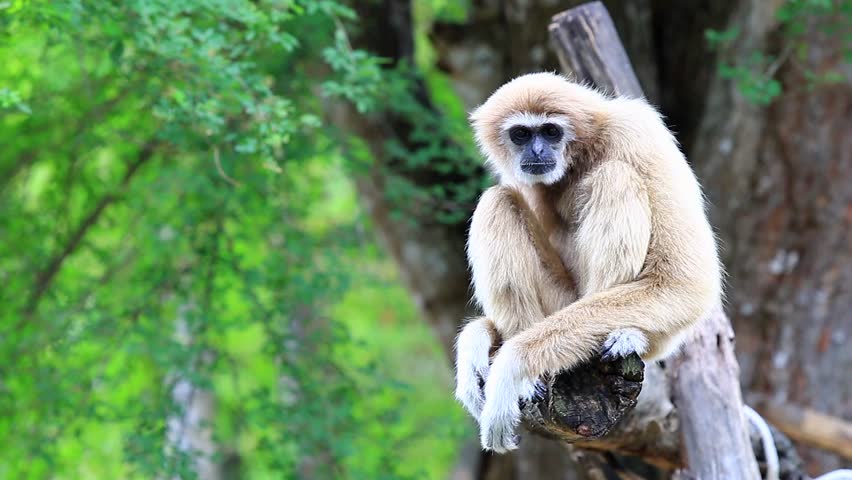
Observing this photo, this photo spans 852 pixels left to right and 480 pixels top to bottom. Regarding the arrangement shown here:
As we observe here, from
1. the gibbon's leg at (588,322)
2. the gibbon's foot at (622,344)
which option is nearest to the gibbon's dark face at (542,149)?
the gibbon's leg at (588,322)

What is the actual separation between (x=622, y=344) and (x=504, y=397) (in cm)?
59

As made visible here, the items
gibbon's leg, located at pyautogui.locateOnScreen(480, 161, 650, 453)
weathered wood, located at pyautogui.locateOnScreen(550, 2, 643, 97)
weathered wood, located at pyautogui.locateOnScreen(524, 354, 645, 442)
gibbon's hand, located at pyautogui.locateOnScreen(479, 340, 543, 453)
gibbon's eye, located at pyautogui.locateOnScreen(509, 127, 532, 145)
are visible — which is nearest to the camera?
weathered wood, located at pyautogui.locateOnScreen(524, 354, 645, 442)

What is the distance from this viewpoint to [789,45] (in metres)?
7.31

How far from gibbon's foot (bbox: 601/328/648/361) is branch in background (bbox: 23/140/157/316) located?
4518 mm

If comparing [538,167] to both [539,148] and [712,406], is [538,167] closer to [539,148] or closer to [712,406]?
[539,148]

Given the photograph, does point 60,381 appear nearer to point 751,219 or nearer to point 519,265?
point 519,265

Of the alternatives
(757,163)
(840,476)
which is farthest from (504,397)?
(757,163)

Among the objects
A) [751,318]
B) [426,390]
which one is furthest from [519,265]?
[426,390]

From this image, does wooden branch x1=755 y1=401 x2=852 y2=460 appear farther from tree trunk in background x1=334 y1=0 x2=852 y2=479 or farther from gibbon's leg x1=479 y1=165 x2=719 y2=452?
gibbon's leg x1=479 y1=165 x2=719 y2=452

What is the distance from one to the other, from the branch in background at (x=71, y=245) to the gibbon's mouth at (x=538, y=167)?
3619mm

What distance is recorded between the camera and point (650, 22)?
27.2 feet

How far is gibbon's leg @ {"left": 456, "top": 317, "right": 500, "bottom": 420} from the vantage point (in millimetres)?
4707

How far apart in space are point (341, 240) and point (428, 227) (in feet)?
3.40

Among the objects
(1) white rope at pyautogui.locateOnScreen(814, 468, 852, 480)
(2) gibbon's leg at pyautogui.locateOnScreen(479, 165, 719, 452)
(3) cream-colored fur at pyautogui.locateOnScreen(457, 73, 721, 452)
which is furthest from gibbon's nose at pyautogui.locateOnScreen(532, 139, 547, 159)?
(1) white rope at pyautogui.locateOnScreen(814, 468, 852, 480)
